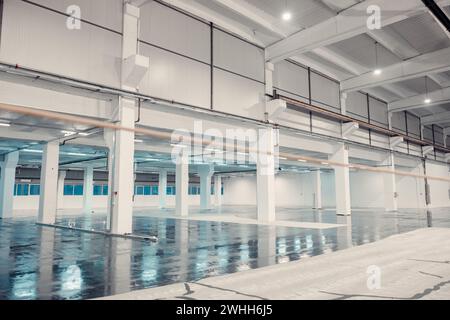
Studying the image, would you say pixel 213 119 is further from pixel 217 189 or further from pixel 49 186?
pixel 217 189

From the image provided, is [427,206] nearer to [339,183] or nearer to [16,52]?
[339,183]

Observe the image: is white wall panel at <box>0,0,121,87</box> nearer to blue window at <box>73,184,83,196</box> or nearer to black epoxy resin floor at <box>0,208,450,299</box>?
black epoxy resin floor at <box>0,208,450,299</box>

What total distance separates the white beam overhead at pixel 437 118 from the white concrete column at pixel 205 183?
19005mm

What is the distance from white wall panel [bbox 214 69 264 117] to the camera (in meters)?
13.4

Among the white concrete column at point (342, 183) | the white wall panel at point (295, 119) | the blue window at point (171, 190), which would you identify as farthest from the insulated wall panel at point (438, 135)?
the blue window at point (171, 190)

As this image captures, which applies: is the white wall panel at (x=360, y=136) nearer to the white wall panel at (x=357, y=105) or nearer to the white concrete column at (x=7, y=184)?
the white wall panel at (x=357, y=105)

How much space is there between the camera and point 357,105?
2116 centimetres

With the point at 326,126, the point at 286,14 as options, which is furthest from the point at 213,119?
the point at 326,126

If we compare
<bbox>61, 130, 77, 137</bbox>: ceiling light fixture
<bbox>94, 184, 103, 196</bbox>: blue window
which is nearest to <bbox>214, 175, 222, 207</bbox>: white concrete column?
<bbox>94, 184, 103, 196</bbox>: blue window

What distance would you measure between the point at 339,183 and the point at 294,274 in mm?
16553

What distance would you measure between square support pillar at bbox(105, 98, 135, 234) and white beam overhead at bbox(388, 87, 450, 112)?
734 inches

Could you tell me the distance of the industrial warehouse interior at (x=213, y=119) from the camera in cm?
486

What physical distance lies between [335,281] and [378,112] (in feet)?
69.4
